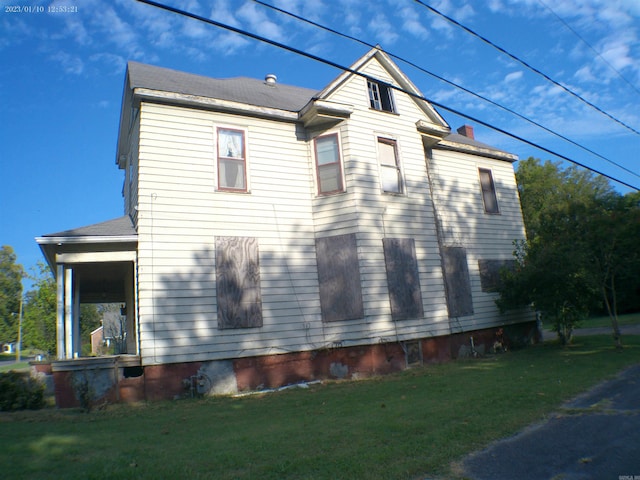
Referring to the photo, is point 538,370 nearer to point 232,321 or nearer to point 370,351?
point 370,351

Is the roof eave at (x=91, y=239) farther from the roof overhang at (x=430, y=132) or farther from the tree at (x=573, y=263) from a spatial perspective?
the tree at (x=573, y=263)

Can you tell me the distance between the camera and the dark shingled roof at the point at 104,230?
10.4 metres

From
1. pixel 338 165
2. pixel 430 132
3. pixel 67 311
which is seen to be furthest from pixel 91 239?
pixel 430 132

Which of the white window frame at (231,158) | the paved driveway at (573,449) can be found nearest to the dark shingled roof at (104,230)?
the white window frame at (231,158)

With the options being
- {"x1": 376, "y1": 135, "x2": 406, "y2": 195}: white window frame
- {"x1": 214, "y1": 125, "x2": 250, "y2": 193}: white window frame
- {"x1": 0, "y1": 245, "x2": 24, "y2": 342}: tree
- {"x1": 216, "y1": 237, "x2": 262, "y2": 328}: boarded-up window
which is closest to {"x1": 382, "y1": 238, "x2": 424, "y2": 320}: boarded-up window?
{"x1": 376, "y1": 135, "x2": 406, "y2": 195}: white window frame

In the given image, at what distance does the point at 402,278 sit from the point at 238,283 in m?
4.64

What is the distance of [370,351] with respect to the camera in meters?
12.1

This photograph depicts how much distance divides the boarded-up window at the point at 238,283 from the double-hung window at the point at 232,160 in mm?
1517

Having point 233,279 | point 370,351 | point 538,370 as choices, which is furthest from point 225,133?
point 538,370

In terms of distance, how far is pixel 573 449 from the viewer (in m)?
5.02

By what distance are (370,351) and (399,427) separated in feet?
19.8

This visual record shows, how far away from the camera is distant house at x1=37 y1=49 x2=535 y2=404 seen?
10.5 m

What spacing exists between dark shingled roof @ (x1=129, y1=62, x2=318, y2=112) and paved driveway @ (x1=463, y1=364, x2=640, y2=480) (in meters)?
10.3

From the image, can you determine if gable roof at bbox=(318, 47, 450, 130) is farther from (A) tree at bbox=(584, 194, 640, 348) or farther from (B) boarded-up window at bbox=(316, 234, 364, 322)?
(A) tree at bbox=(584, 194, 640, 348)
